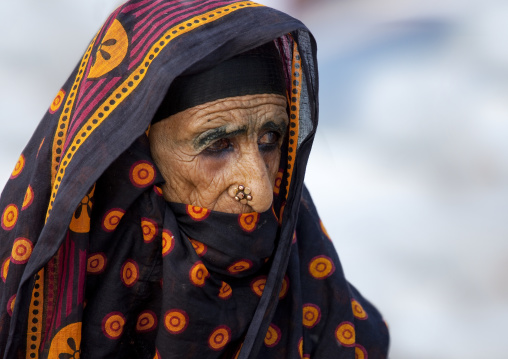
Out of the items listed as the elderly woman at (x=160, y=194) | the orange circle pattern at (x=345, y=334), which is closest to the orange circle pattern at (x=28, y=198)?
the elderly woman at (x=160, y=194)

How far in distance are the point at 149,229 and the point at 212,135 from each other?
323 millimetres

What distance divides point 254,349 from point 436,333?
2511mm

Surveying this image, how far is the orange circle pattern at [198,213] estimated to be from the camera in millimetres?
1883

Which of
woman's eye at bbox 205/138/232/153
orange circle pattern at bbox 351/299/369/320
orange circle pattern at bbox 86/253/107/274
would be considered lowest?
orange circle pattern at bbox 86/253/107/274

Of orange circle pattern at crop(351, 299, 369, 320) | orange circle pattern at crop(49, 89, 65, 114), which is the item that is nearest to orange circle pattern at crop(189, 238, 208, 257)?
orange circle pattern at crop(49, 89, 65, 114)

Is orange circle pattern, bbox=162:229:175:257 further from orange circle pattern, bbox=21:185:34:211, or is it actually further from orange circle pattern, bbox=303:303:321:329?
orange circle pattern, bbox=303:303:321:329

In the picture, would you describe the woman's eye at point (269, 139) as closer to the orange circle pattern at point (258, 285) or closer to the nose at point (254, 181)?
the nose at point (254, 181)

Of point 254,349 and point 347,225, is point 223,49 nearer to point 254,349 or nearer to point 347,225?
point 254,349

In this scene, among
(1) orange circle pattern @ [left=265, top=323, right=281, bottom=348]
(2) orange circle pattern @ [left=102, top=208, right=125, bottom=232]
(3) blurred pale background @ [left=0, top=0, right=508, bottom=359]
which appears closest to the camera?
(2) orange circle pattern @ [left=102, top=208, right=125, bottom=232]

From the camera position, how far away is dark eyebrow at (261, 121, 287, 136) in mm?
1921

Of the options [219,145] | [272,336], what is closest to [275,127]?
[219,145]

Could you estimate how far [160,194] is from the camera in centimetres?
188

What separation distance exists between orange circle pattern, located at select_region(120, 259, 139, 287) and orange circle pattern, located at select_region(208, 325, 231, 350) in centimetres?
28

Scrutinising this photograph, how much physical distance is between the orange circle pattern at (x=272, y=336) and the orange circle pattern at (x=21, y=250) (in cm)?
82
